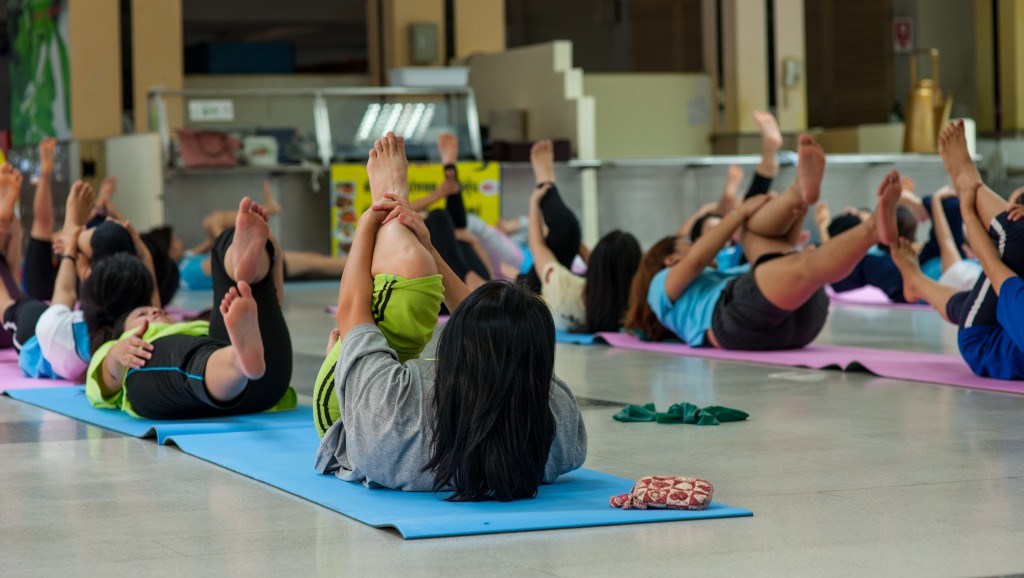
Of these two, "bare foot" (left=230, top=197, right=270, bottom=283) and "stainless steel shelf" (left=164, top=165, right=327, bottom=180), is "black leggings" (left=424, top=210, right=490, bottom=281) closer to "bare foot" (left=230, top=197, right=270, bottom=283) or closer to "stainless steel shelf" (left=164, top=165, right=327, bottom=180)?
"bare foot" (left=230, top=197, right=270, bottom=283)

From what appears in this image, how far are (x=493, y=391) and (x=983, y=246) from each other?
2.47m

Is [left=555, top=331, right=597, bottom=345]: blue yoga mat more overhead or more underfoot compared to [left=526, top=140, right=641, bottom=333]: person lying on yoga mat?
→ more underfoot

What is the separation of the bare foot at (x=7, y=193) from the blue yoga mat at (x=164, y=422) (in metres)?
1.21

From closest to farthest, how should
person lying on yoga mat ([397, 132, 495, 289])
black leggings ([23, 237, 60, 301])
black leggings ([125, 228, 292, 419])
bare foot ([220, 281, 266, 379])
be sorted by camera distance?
bare foot ([220, 281, 266, 379]) → black leggings ([125, 228, 292, 419]) → black leggings ([23, 237, 60, 301]) → person lying on yoga mat ([397, 132, 495, 289])

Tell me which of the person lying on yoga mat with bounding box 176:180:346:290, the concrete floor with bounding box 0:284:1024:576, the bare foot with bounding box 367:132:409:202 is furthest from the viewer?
the person lying on yoga mat with bounding box 176:180:346:290

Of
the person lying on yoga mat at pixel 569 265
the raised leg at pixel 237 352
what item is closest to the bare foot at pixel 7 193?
the raised leg at pixel 237 352

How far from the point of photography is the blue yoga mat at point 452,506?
2.61m

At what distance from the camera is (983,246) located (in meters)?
4.56

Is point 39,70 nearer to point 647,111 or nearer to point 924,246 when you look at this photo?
point 647,111

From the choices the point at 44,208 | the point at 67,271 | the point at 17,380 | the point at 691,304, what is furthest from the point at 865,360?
the point at 44,208

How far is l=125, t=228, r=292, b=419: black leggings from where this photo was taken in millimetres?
3945

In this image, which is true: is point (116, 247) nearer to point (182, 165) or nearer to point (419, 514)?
point (419, 514)

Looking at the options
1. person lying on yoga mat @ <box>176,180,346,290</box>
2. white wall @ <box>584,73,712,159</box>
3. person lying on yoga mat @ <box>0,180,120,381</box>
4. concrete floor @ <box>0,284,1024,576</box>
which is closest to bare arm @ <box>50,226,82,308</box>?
person lying on yoga mat @ <box>0,180,120,381</box>

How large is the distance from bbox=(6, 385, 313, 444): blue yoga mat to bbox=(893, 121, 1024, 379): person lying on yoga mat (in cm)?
223
